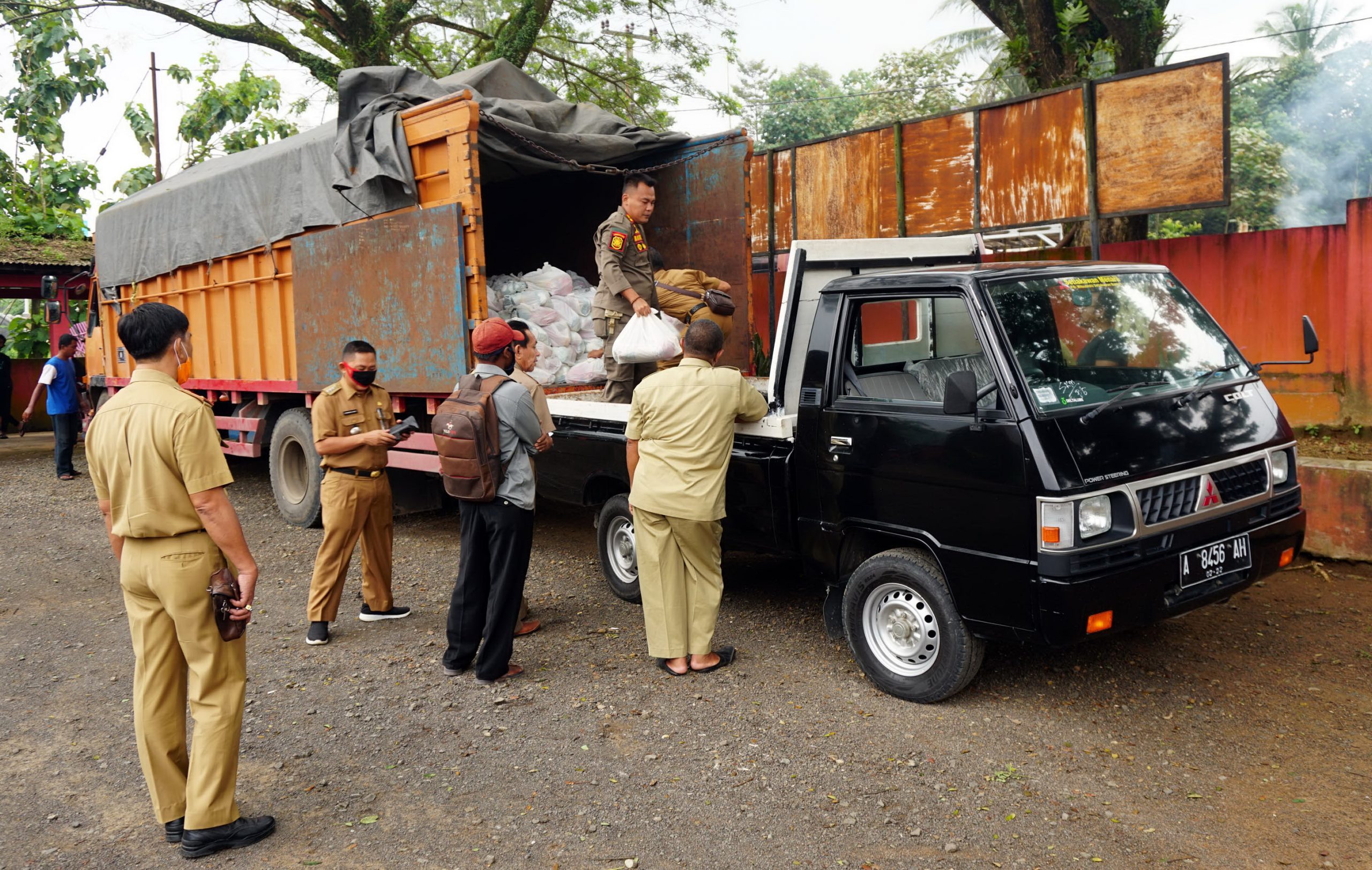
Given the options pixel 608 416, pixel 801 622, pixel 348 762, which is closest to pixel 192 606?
pixel 348 762

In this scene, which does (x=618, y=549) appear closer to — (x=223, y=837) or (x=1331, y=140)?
(x=223, y=837)

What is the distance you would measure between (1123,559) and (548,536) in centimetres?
490

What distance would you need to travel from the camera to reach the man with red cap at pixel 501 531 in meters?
4.67

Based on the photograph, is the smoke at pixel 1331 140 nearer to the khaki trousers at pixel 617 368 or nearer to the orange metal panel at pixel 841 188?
the orange metal panel at pixel 841 188

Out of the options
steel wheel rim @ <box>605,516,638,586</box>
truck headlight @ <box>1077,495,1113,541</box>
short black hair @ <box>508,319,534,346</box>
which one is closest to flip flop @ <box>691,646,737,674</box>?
steel wheel rim @ <box>605,516,638,586</box>

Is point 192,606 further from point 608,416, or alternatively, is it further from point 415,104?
point 415,104

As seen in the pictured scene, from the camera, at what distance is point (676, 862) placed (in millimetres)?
3207

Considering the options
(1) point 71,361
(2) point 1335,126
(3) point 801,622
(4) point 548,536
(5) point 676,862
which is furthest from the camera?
(2) point 1335,126

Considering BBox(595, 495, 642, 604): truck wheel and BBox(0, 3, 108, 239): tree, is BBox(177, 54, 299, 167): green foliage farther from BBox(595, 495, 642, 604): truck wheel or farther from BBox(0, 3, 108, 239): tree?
BBox(595, 495, 642, 604): truck wheel

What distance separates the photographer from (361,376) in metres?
5.39

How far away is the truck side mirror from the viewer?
379 cm

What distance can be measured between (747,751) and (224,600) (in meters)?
1.96

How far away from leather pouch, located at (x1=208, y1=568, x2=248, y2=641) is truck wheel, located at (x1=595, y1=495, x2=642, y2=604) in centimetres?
269

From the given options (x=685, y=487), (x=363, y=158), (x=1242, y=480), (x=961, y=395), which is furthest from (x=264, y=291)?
(x=1242, y=480)
